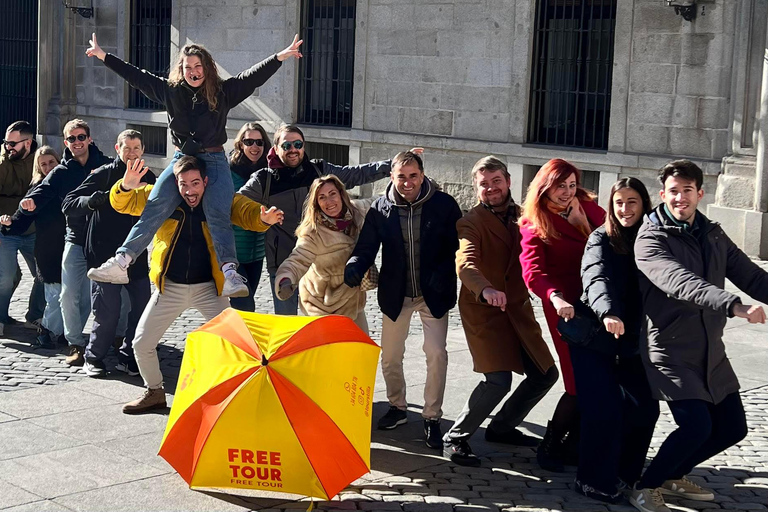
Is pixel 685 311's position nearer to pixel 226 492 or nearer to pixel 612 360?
pixel 612 360

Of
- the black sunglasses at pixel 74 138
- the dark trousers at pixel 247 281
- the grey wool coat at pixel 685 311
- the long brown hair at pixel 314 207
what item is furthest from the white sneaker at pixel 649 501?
the black sunglasses at pixel 74 138

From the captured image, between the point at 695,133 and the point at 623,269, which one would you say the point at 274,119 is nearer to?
the point at 695,133

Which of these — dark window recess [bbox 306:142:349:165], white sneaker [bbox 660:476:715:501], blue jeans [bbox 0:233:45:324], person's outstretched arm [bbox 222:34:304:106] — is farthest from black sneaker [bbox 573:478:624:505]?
dark window recess [bbox 306:142:349:165]

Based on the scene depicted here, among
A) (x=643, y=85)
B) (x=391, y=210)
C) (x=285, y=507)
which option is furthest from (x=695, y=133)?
(x=285, y=507)

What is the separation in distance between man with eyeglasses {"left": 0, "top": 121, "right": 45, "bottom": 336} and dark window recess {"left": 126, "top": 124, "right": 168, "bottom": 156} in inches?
426

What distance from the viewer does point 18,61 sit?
23125mm

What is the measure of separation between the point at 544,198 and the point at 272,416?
1868mm

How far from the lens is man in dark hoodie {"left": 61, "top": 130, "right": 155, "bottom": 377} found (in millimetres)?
8430

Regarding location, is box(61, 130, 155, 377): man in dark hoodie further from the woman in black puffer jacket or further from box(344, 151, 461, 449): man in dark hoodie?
the woman in black puffer jacket

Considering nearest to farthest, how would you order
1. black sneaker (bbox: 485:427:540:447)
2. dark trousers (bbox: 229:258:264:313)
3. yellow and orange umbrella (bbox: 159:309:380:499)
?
yellow and orange umbrella (bbox: 159:309:380:499) → black sneaker (bbox: 485:427:540:447) → dark trousers (bbox: 229:258:264:313)

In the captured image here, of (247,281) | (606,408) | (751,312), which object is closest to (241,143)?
(247,281)

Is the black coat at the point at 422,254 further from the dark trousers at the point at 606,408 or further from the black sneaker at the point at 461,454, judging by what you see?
the dark trousers at the point at 606,408

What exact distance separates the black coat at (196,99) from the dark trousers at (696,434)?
3.73 metres

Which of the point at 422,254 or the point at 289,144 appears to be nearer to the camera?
the point at 422,254
